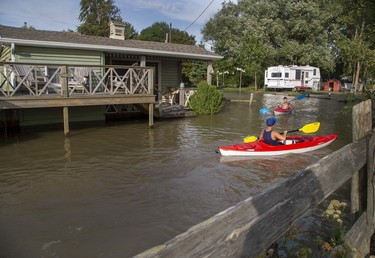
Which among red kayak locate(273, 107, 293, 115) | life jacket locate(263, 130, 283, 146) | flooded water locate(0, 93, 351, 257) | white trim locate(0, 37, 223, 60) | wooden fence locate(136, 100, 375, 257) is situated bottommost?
flooded water locate(0, 93, 351, 257)

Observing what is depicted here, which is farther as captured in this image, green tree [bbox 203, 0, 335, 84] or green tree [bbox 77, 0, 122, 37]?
green tree [bbox 77, 0, 122, 37]

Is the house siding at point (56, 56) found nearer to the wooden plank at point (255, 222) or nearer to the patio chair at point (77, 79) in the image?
the patio chair at point (77, 79)

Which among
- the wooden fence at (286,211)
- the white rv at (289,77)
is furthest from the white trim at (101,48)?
the white rv at (289,77)

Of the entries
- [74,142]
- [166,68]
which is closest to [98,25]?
[166,68]

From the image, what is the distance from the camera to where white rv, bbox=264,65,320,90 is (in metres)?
39.0

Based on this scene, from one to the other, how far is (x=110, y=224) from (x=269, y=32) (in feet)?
140

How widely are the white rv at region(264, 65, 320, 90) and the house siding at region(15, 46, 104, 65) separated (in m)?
27.7

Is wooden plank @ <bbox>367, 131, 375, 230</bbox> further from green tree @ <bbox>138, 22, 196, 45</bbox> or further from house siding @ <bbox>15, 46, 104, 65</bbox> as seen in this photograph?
green tree @ <bbox>138, 22, 196, 45</bbox>

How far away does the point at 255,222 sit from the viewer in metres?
1.78

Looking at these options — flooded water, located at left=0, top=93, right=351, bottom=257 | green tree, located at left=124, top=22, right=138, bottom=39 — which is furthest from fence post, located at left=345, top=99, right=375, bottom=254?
green tree, located at left=124, top=22, right=138, bottom=39

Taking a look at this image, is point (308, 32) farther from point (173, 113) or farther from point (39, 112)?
point (39, 112)

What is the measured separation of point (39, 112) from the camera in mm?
14266

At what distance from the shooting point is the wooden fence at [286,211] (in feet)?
4.99

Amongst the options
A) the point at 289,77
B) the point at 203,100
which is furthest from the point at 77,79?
the point at 289,77
